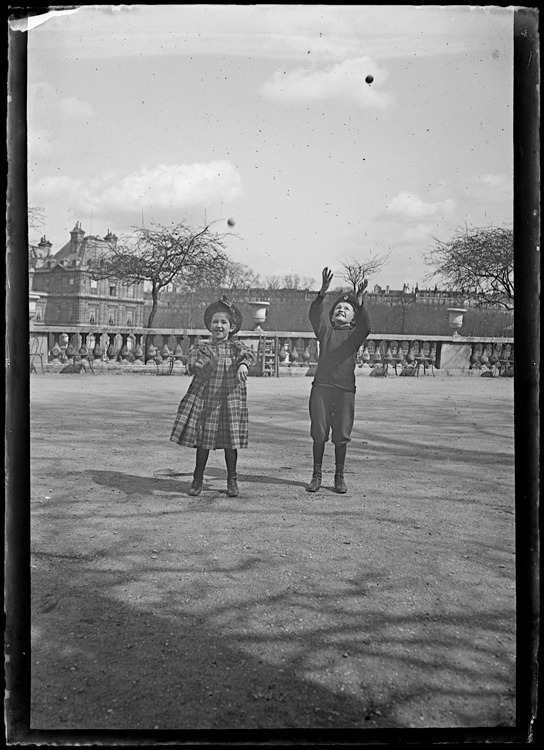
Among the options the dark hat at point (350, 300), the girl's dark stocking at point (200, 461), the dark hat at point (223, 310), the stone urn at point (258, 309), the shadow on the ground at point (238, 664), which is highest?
the stone urn at point (258, 309)

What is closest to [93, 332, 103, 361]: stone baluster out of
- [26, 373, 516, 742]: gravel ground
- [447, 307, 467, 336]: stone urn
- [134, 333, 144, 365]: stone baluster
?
[134, 333, 144, 365]: stone baluster

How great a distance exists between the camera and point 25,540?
110 inches

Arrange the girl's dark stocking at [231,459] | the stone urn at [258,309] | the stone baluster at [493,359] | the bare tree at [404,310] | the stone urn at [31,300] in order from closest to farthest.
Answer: the stone urn at [31,300] < the girl's dark stocking at [231,459] < the stone urn at [258,309] < the bare tree at [404,310] < the stone baluster at [493,359]

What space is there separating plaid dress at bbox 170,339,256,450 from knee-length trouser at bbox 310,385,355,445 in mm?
495

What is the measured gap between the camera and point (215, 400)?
4.36m

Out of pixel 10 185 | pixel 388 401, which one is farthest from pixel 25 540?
pixel 388 401

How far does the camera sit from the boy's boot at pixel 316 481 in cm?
463

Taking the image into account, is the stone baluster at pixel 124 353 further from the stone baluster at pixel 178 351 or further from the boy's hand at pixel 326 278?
the boy's hand at pixel 326 278

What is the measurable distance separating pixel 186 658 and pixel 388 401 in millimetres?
5909

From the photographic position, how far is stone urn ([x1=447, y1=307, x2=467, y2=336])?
39.2 feet

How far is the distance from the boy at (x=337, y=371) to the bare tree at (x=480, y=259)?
809 millimetres

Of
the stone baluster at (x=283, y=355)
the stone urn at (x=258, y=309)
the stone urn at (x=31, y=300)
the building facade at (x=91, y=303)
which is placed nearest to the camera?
the stone urn at (x=31, y=300)

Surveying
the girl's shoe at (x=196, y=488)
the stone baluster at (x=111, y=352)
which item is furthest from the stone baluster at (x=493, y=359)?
the girl's shoe at (x=196, y=488)

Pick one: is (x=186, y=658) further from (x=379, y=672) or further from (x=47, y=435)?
(x=47, y=435)
